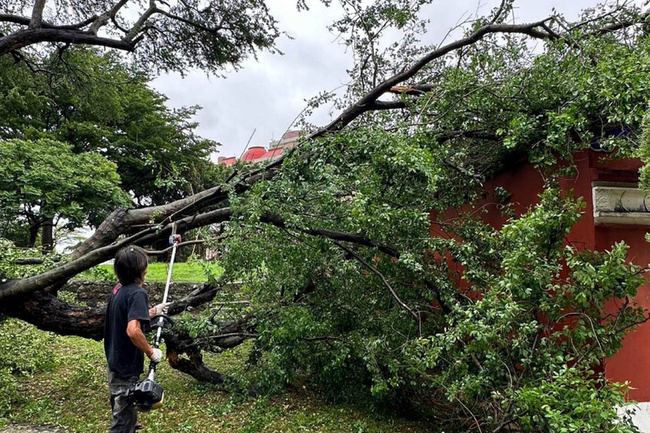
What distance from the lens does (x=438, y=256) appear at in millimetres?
4840

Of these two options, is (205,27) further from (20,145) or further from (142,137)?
(142,137)

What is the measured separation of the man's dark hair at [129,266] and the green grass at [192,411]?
6.67 feet

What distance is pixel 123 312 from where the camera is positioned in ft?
10.4

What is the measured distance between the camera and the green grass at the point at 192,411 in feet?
14.8

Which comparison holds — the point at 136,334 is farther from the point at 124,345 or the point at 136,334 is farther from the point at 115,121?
the point at 115,121

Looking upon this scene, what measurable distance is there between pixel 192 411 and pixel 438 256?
3223mm

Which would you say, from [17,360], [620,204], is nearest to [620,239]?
[620,204]

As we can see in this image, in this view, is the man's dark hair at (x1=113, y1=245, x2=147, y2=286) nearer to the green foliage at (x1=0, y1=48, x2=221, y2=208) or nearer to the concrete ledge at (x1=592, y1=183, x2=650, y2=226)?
the concrete ledge at (x1=592, y1=183, x2=650, y2=226)

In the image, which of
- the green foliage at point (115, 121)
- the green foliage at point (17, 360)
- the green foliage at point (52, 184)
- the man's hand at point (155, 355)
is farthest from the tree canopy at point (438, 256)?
the green foliage at point (52, 184)

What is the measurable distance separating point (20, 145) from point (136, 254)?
1064cm

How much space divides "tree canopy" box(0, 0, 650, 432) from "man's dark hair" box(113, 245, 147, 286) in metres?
1.22

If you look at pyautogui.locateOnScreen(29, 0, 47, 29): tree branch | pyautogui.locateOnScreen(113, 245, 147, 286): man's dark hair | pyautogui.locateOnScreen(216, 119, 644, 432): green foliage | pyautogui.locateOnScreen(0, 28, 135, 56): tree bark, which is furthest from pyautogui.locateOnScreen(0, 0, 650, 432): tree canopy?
pyautogui.locateOnScreen(29, 0, 47, 29): tree branch

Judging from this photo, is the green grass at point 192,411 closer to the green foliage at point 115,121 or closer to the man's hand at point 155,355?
the man's hand at point 155,355

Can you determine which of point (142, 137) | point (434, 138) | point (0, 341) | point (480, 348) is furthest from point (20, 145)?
point (480, 348)
